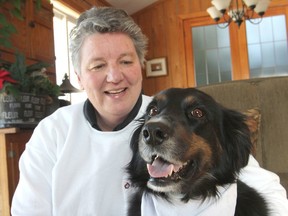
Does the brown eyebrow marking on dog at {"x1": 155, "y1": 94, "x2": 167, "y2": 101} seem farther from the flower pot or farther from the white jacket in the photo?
the flower pot

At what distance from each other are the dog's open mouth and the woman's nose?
0.43m

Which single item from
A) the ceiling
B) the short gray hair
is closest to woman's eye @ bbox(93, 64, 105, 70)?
the short gray hair

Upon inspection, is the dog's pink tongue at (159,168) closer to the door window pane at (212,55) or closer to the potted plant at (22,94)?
the potted plant at (22,94)

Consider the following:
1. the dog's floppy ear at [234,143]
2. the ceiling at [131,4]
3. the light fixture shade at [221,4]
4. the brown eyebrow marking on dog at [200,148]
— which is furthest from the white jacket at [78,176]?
the ceiling at [131,4]

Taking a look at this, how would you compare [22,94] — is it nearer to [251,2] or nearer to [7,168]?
[7,168]

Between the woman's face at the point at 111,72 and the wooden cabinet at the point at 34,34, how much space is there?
175cm

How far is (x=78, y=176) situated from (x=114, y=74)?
0.44m

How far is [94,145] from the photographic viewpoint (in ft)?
4.70

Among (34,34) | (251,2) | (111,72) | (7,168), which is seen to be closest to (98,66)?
(111,72)

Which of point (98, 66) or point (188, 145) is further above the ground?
point (98, 66)

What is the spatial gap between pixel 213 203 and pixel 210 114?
1.05 ft

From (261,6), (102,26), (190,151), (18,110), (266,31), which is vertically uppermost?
(266,31)

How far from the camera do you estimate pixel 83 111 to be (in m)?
1.53

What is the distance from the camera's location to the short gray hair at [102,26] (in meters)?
1.42
